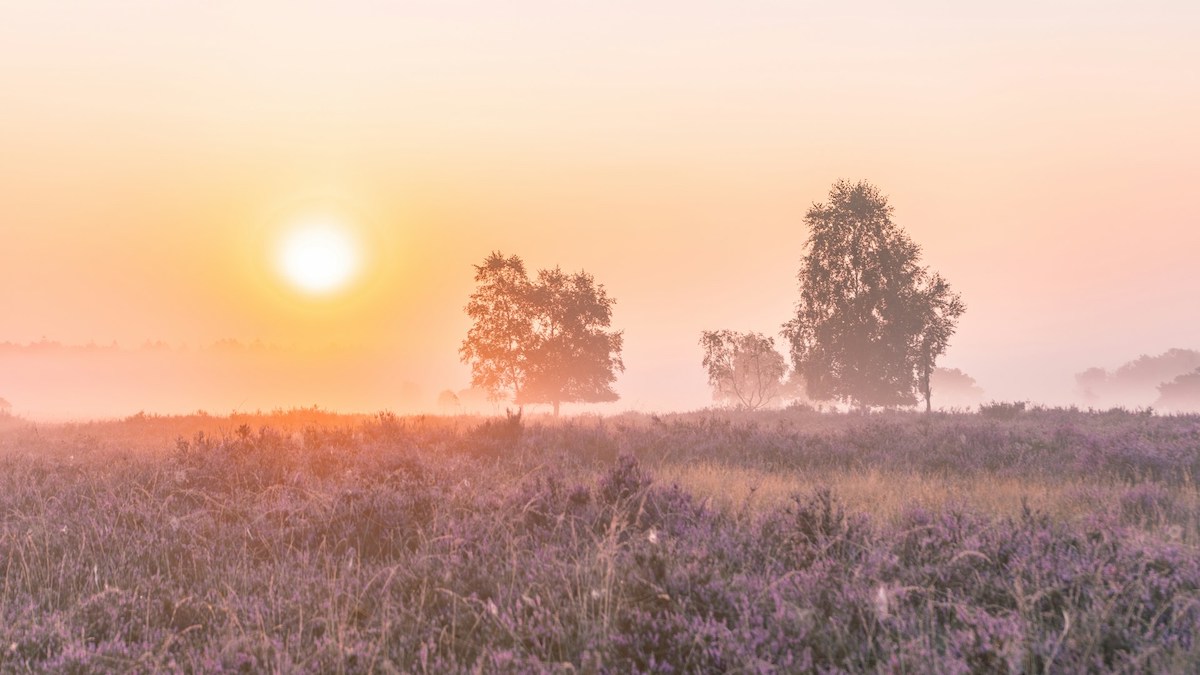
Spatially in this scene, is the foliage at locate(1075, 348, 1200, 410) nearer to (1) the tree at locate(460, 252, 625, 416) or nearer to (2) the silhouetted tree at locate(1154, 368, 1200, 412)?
(2) the silhouetted tree at locate(1154, 368, 1200, 412)

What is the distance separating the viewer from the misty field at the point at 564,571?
3184 mm

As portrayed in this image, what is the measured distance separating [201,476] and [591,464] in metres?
4.94

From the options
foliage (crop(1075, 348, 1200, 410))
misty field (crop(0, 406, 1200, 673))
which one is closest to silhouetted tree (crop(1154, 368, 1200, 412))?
foliage (crop(1075, 348, 1200, 410))

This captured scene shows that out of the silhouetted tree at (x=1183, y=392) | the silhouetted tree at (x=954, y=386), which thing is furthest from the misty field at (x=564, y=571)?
the silhouetted tree at (x=954, y=386)

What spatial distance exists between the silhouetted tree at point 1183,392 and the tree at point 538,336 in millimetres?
80262

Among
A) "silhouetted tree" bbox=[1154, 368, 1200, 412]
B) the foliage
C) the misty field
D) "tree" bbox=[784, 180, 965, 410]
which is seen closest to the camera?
the misty field

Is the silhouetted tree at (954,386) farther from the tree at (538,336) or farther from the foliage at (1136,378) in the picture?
the tree at (538,336)

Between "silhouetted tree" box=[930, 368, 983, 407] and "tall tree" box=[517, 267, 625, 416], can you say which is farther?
"silhouetted tree" box=[930, 368, 983, 407]

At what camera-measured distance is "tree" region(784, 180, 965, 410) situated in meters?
32.8

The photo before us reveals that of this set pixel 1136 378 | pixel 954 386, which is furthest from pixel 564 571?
pixel 1136 378

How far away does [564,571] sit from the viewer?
425cm

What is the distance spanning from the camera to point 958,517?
17.0 feet

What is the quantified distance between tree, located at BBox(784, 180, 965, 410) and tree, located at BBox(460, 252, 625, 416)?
12196 millimetres

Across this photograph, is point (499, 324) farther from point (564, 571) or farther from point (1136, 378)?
point (1136, 378)
